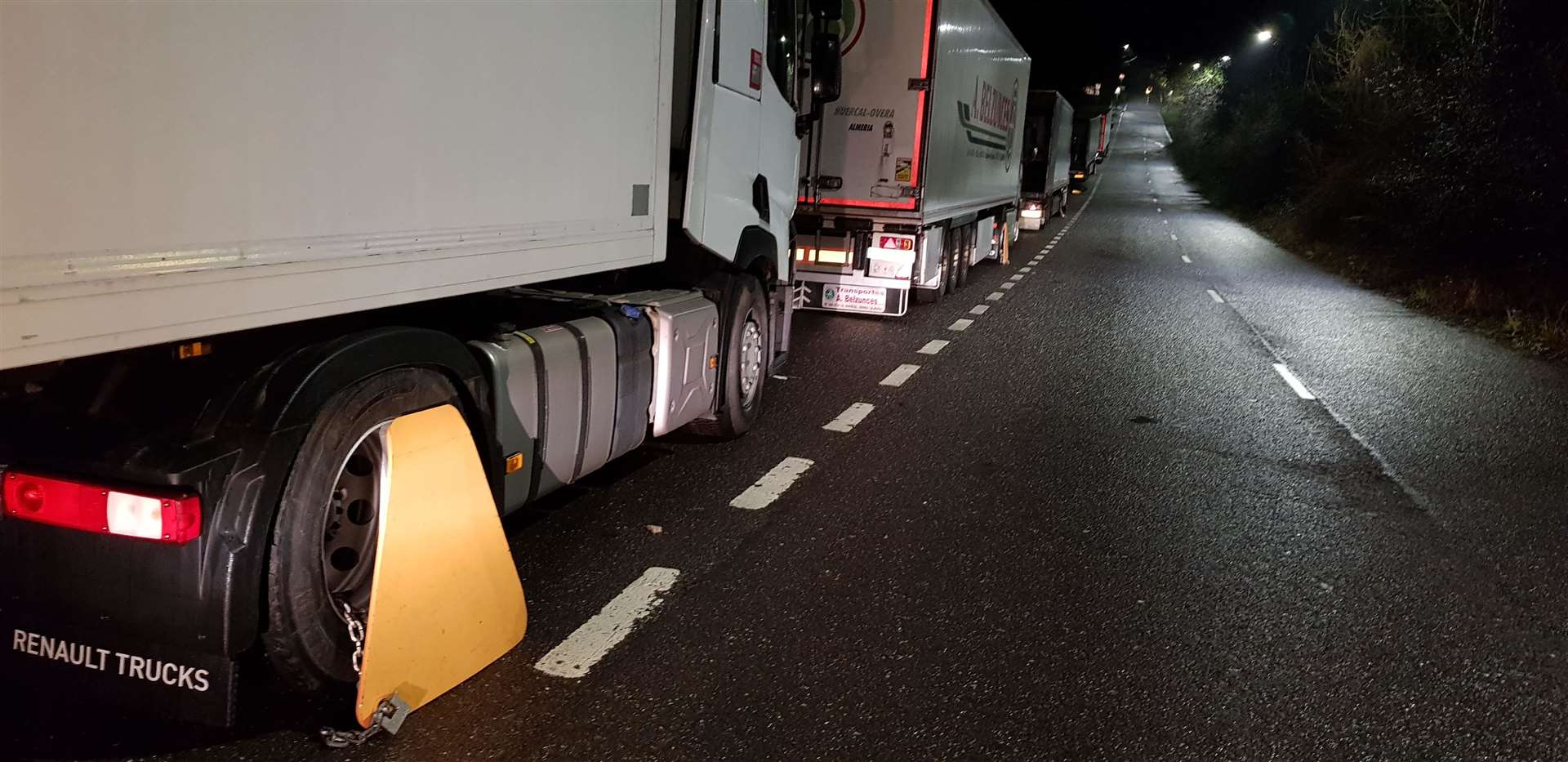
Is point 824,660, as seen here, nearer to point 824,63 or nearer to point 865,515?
point 865,515

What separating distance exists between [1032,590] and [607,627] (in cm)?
177

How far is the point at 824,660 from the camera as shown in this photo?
379 cm

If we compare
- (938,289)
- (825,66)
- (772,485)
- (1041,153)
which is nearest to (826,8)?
(825,66)

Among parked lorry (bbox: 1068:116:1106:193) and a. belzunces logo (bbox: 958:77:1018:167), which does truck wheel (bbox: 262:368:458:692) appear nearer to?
a. belzunces logo (bbox: 958:77:1018:167)

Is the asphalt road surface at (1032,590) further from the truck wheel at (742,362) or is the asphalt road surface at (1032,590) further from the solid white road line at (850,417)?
the truck wheel at (742,362)

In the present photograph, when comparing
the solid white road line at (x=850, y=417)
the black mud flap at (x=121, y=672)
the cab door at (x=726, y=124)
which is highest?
the cab door at (x=726, y=124)

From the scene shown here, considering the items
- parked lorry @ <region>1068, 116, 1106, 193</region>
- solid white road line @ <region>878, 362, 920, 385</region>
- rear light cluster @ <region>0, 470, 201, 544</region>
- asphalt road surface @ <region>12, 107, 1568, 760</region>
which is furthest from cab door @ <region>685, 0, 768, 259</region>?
parked lorry @ <region>1068, 116, 1106, 193</region>

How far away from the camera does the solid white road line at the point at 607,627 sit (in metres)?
3.66

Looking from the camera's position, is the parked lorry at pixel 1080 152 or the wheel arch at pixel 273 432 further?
the parked lorry at pixel 1080 152

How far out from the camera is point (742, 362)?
6727mm

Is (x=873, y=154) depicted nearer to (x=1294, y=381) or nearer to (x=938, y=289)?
(x=938, y=289)

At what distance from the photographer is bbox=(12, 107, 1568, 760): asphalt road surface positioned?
3330 mm

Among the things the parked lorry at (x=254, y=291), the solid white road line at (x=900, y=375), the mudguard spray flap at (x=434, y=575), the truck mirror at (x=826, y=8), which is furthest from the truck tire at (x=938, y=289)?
the mudguard spray flap at (x=434, y=575)

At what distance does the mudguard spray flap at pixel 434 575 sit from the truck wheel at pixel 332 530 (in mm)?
114
